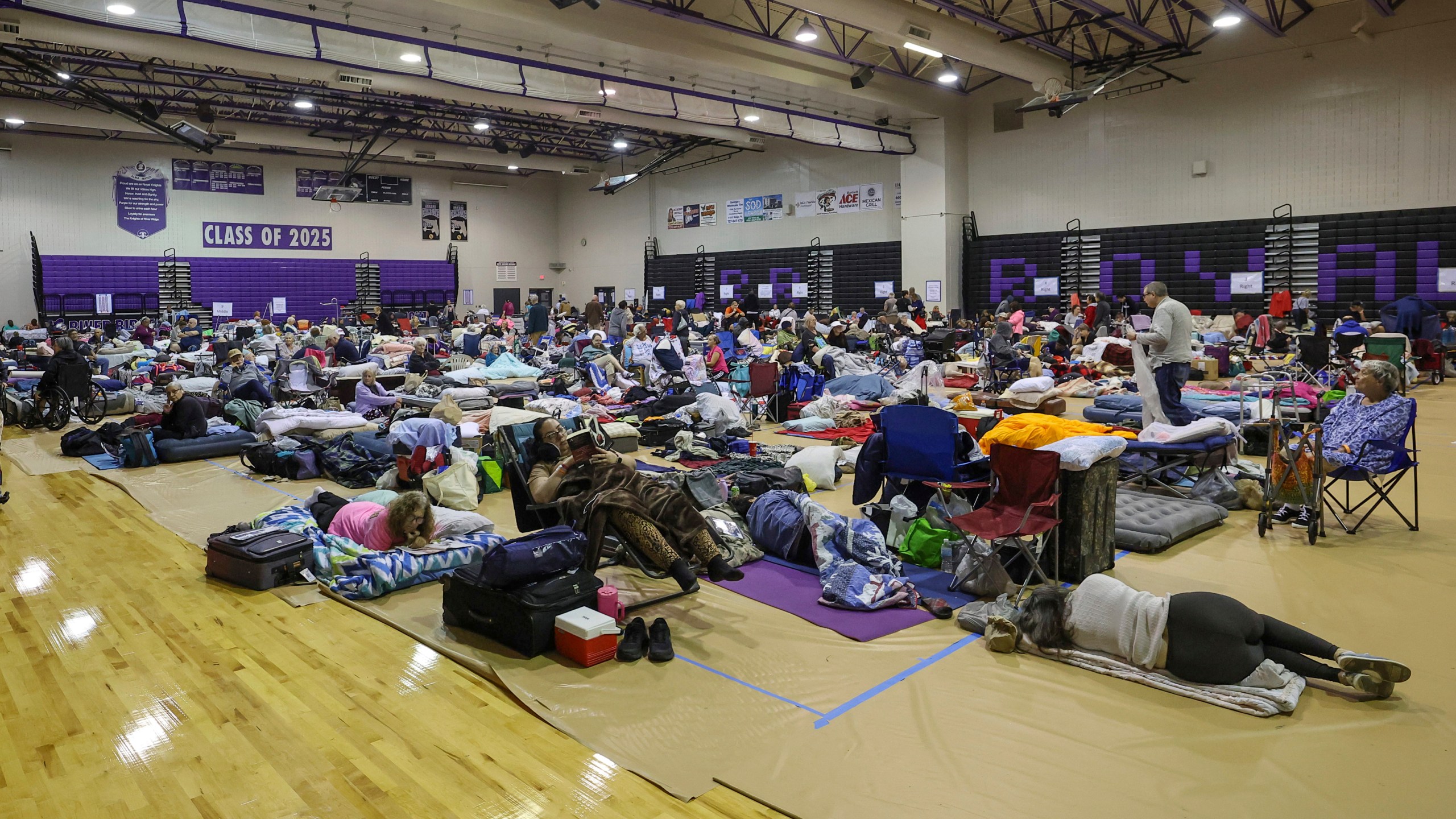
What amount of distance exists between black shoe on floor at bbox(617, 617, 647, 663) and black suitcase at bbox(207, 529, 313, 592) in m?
2.02

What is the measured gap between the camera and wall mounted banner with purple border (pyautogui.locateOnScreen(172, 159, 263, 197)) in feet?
74.4

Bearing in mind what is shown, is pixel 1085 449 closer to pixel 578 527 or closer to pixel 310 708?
pixel 578 527

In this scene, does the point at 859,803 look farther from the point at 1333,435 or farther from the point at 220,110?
the point at 220,110

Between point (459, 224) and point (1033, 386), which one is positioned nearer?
point (1033, 386)

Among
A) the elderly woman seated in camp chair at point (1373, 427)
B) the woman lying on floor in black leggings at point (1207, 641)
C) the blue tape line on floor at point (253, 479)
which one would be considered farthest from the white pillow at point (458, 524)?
the elderly woman seated in camp chair at point (1373, 427)

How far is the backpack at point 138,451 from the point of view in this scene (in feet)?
25.2

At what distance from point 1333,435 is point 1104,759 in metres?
3.53

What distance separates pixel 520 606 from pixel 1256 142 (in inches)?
617

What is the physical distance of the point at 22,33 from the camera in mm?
11484

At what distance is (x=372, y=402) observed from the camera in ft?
31.0

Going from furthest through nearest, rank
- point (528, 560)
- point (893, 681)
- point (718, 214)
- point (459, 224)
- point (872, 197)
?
point (459, 224) < point (718, 214) < point (872, 197) < point (528, 560) < point (893, 681)

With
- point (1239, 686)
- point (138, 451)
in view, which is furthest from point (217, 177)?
point (1239, 686)

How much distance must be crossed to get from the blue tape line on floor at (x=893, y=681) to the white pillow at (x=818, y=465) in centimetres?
272

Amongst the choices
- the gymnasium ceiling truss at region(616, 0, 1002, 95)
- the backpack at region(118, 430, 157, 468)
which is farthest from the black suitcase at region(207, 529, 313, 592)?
the gymnasium ceiling truss at region(616, 0, 1002, 95)
